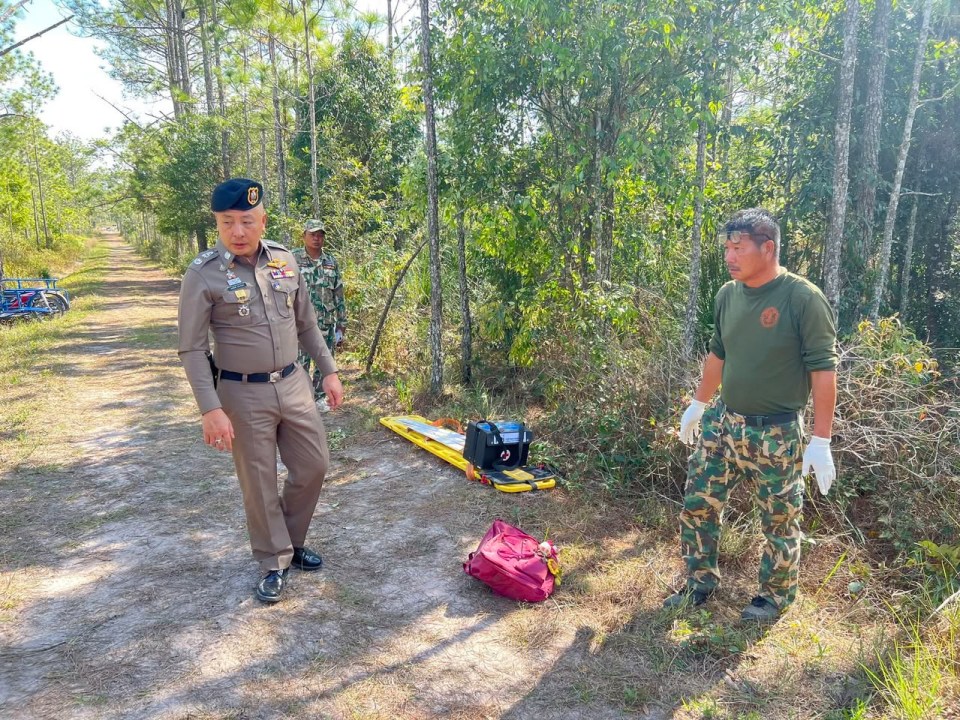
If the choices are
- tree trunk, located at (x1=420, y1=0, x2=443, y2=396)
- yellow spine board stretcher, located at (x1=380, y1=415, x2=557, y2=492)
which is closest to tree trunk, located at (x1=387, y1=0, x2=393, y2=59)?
tree trunk, located at (x1=420, y1=0, x2=443, y2=396)

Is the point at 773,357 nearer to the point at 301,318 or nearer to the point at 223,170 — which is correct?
the point at 301,318

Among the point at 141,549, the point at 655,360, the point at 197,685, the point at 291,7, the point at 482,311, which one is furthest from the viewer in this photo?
the point at 291,7

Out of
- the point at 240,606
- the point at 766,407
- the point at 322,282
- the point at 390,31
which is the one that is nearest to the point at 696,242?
the point at 766,407

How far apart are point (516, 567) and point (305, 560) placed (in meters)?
1.21

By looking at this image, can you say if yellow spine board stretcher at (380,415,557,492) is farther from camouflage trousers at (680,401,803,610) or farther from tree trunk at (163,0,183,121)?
tree trunk at (163,0,183,121)

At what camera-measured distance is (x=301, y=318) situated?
3.55 m

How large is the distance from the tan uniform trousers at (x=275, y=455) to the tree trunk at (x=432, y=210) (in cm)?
360

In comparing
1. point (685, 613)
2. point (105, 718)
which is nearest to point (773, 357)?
point (685, 613)

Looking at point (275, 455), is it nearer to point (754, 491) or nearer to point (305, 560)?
point (305, 560)

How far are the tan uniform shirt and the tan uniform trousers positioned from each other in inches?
5.0

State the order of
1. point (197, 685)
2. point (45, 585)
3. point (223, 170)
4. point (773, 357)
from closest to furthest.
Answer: point (197, 685), point (773, 357), point (45, 585), point (223, 170)

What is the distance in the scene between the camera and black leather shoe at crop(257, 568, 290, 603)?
3.30 m

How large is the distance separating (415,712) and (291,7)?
30.4 ft

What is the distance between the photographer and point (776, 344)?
9.55 ft
